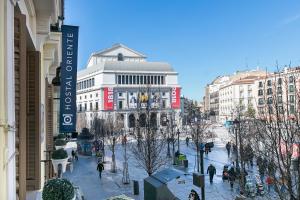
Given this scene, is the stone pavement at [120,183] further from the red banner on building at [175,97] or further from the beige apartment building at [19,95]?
the red banner on building at [175,97]

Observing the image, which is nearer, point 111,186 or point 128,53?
point 111,186

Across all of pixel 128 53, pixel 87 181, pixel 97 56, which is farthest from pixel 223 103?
pixel 87 181

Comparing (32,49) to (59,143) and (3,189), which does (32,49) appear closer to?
(3,189)

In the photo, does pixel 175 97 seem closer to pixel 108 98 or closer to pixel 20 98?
pixel 108 98

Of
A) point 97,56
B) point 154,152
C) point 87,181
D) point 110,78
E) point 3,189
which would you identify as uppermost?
point 97,56

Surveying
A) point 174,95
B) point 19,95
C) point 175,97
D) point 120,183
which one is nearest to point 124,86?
point 174,95

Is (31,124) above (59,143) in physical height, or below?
above

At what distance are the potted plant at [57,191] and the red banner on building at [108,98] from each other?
94622mm

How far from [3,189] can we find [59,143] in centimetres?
1227

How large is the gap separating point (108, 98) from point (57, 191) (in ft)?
315

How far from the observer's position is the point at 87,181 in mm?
26594

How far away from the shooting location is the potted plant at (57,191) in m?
5.30

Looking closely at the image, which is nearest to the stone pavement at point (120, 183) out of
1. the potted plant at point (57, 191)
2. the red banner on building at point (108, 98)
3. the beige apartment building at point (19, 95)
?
the beige apartment building at point (19, 95)

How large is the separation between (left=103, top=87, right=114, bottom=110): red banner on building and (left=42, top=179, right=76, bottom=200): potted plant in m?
94.6
